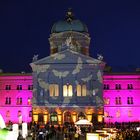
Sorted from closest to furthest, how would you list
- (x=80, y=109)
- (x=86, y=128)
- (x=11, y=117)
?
1. (x=86, y=128)
2. (x=80, y=109)
3. (x=11, y=117)

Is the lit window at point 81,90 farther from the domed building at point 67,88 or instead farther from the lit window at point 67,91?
the lit window at point 67,91

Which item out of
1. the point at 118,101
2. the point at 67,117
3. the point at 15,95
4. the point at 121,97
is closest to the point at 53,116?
the point at 67,117

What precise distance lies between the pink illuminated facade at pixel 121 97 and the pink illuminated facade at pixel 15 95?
47.3 ft

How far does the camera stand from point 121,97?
235ft

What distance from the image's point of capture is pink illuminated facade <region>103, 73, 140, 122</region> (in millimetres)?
70375

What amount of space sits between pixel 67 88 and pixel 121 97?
38.4ft

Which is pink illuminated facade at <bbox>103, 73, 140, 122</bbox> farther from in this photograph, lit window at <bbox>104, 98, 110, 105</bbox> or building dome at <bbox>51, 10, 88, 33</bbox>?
building dome at <bbox>51, 10, 88, 33</bbox>

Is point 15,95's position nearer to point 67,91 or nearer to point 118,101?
point 67,91

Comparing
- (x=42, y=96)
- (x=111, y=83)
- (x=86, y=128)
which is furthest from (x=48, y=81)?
(x=86, y=128)

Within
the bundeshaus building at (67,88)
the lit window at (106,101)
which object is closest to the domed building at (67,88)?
the bundeshaus building at (67,88)

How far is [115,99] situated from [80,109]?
941 cm

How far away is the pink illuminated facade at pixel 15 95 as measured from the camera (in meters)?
71.9

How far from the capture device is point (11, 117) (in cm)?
7131

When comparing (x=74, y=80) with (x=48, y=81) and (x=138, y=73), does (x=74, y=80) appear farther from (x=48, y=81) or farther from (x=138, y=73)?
(x=138, y=73)
